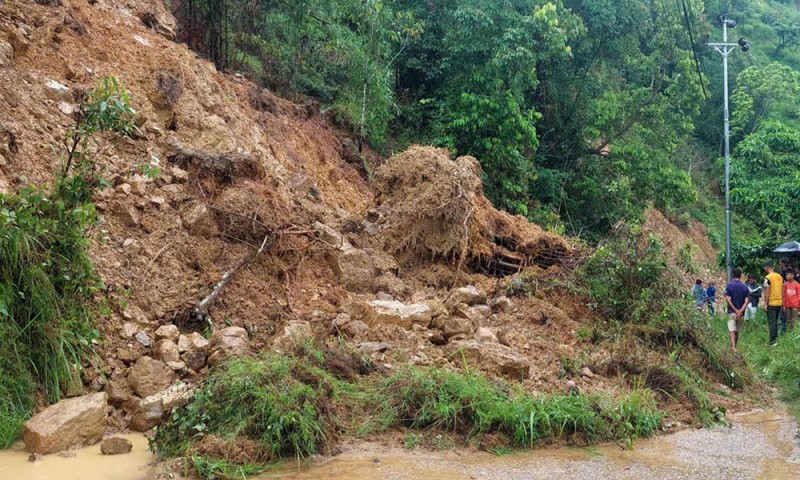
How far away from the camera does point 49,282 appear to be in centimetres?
612

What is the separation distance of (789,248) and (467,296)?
7.51m

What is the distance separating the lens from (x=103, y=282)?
6781mm

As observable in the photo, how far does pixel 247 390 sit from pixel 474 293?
3.85 m

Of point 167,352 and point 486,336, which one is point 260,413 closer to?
point 167,352

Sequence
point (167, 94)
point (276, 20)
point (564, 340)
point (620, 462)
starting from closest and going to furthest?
point (620, 462), point (564, 340), point (167, 94), point (276, 20)

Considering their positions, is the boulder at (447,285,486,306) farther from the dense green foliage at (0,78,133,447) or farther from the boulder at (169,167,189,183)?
the dense green foliage at (0,78,133,447)

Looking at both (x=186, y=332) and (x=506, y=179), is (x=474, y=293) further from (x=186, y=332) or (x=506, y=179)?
(x=506, y=179)

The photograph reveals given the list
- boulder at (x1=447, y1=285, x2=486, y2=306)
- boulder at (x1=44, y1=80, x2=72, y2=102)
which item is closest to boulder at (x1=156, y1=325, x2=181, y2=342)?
boulder at (x1=447, y1=285, x2=486, y2=306)

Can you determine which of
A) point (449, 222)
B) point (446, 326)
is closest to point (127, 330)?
point (446, 326)

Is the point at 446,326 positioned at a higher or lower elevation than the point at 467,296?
lower

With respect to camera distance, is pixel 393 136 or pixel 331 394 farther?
pixel 393 136

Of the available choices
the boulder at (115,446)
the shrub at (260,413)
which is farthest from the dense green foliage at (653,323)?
the boulder at (115,446)

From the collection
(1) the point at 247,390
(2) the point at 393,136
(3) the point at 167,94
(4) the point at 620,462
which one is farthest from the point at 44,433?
(2) the point at 393,136

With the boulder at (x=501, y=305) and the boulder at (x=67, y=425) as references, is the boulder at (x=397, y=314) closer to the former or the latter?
the boulder at (x=501, y=305)
